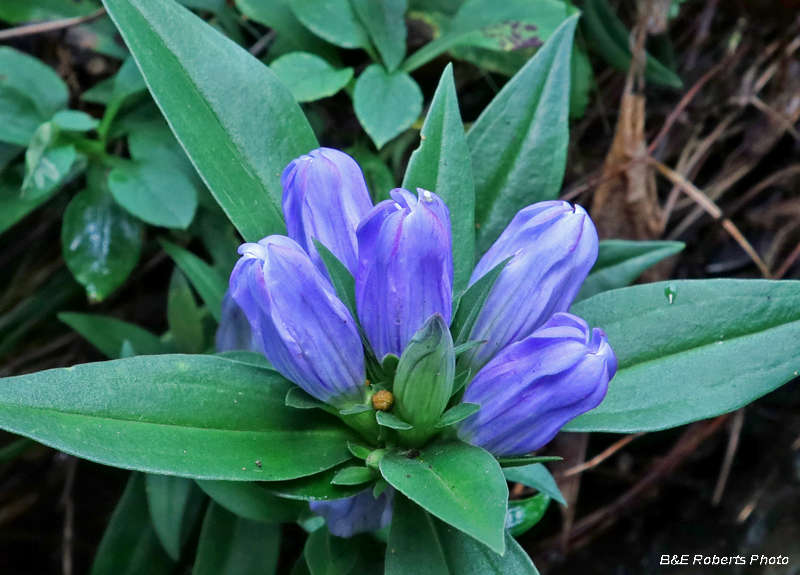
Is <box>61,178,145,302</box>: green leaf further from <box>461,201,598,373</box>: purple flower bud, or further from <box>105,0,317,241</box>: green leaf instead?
<box>461,201,598,373</box>: purple flower bud

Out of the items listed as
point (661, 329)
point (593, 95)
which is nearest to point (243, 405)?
point (661, 329)

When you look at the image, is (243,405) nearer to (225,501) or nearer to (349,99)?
(225,501)

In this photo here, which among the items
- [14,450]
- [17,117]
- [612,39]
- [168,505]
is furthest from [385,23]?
[14,450]

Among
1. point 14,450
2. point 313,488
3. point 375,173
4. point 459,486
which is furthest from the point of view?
point 14,450

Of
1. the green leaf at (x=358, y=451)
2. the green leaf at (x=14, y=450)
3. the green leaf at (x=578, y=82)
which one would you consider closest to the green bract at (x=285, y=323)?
the green leaf at (x=358, y=451)

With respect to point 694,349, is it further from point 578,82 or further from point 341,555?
point 578,82

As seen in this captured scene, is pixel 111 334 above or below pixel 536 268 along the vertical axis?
below
